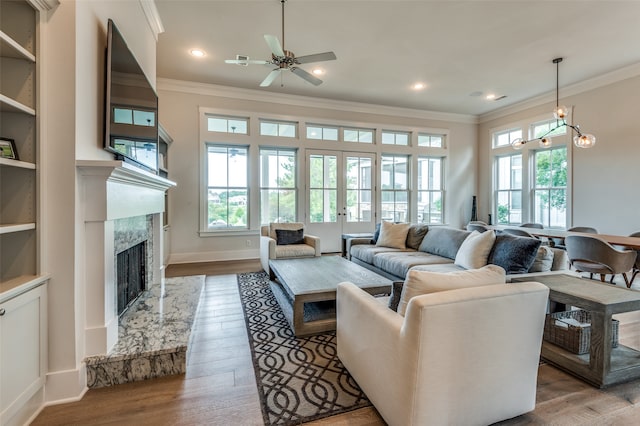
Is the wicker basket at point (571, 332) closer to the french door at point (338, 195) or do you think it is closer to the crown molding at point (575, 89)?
the french door at point (338, 195)

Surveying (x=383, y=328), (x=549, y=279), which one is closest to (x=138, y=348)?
(x=383, y=328)

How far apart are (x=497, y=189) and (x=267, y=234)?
6.09 meters

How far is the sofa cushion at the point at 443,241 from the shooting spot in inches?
141

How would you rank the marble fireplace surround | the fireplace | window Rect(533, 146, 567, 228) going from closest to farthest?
the marble fireplace surround, the fireplace, window Rect(533, 146, 567, 228)

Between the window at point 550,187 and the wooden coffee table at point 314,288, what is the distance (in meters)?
5.31

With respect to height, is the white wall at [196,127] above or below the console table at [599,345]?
above

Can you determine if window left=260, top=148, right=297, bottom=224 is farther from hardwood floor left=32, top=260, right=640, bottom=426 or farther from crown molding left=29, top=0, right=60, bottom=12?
crown molding left=29, top=0, right=60, bottom=12

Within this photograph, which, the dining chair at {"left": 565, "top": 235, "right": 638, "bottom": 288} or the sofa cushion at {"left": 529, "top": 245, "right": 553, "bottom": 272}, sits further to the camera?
the dining chair at {"left": 565, "top": 235, "right": 638, "bottom": 288}

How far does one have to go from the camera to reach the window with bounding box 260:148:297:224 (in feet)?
19.7

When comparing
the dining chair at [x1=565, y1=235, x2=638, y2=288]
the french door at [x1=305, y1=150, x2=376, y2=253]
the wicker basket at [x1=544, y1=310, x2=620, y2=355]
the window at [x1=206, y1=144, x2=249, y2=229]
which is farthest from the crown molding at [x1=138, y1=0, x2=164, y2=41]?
the dining chair at [x1=565, y1=235, x2=638, y2=288]

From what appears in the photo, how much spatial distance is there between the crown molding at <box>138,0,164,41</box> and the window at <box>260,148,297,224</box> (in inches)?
108

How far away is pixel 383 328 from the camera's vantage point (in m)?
1.44

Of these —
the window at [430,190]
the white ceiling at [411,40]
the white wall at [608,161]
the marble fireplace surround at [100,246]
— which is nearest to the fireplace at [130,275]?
the marble fireplace surround at [100,246]

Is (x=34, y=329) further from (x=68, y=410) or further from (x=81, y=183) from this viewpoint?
(x=81, y=183)
